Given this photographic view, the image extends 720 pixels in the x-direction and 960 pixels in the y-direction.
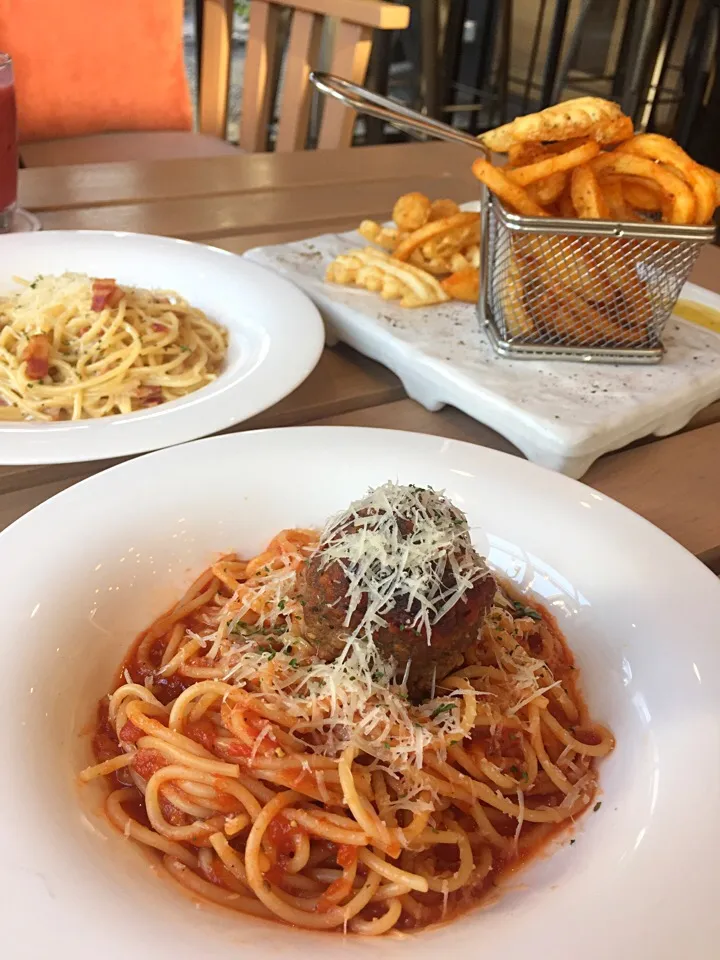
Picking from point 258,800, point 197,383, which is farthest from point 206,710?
point 197,383

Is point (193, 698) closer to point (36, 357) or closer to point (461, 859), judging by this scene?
point (461, 859)

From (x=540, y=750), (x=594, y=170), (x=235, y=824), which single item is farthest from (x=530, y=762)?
(x=594, y=170)

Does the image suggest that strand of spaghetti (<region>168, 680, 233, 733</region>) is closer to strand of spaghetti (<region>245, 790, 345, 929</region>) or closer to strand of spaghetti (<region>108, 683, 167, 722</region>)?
strand of spaghetti (<region>108, 683, 167, 722</region>)

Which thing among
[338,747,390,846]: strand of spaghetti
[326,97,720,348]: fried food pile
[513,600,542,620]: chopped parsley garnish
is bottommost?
[338,747,390,846]: strand of spaghetti

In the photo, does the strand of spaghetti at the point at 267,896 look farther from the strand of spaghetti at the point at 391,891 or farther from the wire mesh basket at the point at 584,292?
the wire mesh basket at the point at 584,292

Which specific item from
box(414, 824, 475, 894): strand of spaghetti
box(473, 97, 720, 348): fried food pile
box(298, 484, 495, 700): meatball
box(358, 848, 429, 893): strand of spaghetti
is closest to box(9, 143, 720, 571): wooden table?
box(473, 97, 720, 348): fried food pile
